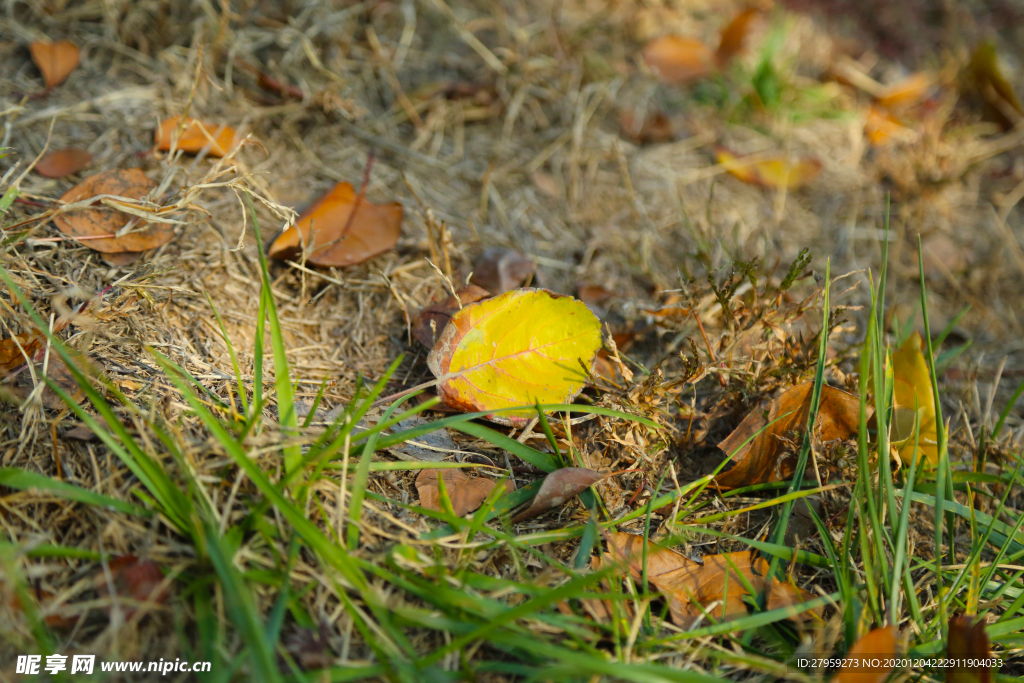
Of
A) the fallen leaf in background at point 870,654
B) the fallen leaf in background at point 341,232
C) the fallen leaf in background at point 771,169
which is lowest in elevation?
the fallen leaf in background at point 870,654

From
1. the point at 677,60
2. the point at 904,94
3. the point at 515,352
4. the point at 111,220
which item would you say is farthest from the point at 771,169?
the point at 111,220

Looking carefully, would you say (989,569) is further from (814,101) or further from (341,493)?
(814,101)

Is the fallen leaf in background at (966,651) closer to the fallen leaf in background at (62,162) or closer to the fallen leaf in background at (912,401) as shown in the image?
the fallen leaf in background at (912,401)

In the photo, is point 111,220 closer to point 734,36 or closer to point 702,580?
point 702,580

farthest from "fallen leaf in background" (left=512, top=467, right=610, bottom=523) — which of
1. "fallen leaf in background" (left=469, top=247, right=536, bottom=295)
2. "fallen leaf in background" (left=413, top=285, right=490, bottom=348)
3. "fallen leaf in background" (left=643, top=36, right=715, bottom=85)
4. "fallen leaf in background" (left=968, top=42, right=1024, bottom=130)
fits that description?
"fallen leaf in background" (left=968, top=42, right=1024, bottom=130)

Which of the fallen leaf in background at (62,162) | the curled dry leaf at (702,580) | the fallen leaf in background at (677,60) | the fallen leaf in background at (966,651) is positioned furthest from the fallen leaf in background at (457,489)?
the fallen leaf in background at (677,60)

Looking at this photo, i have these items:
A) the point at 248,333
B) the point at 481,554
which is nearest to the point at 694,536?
the point at 481,554
